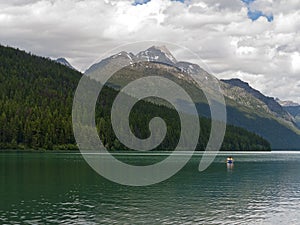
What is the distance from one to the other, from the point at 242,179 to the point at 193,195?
1358 inches

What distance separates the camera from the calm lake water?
5444 centimetres

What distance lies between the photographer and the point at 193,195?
75000mm

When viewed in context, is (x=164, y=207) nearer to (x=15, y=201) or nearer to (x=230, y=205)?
(x=230, y=205)

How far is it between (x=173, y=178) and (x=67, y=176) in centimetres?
2250

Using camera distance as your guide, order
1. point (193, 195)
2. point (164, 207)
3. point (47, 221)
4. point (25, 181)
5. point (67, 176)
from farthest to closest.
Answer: point (67, 176), point (25, 181), point (193, 195), point (164, 207), point (47, 221)

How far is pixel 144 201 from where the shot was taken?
2655 inches

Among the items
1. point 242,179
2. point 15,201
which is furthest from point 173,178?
point 15,201

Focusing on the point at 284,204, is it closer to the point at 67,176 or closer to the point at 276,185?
the point at 276,185

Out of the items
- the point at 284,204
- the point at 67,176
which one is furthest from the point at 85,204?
the point at 67,176

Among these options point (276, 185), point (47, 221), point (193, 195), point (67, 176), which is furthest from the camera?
point (67, 176)

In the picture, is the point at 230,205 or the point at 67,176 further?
the point at 67,176

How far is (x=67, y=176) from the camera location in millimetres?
100562

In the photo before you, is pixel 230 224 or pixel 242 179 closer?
pixel 230 224

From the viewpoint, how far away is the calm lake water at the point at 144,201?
179 feet
